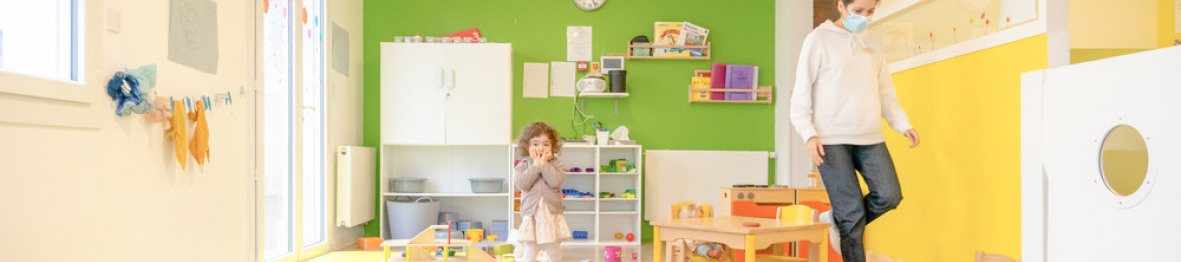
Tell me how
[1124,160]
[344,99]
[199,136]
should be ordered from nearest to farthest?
[1124,160] → [199,136] → [344,99]

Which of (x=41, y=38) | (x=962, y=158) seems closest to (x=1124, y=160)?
(x=962, y=158)

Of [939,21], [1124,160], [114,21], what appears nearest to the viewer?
[1124,160]

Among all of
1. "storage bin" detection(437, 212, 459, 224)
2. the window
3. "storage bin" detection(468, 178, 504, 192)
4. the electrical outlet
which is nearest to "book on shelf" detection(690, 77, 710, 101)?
"storage bin" detection(468, 178, 504, 192)

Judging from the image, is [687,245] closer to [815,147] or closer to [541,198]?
[815,147]

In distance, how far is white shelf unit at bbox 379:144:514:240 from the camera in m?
7.05

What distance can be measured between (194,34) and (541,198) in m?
1.77

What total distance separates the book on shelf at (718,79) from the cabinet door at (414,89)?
199 centimetres

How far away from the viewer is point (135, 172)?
364 cm

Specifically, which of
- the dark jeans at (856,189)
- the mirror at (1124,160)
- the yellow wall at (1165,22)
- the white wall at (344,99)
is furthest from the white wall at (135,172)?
the yellow wall at (1165,22)

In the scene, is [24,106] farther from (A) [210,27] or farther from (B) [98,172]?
(A) [210,27]

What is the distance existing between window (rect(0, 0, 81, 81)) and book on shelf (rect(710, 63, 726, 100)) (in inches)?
183

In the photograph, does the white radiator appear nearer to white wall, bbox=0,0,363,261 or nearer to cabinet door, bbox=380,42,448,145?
cabinet door, bbox=380,42,448,145

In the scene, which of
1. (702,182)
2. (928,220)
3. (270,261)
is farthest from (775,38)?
(270,261)

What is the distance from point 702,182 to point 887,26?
2.71 metres
